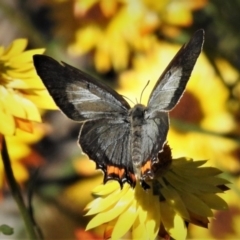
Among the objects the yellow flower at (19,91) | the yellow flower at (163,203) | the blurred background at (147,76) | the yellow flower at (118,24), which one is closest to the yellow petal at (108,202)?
the yellow flower at (163,203)

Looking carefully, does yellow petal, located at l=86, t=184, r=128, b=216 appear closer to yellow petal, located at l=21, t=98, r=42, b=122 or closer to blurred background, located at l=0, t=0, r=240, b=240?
yellow petal, located at l=21, t=98, r=42, b=122

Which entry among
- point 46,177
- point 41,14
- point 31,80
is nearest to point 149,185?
point 31,80

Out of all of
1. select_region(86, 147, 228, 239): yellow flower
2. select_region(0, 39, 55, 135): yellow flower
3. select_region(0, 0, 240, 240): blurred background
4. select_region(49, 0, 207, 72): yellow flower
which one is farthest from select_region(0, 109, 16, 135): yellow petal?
select_region(49, 0, 207, 72): yellow flower

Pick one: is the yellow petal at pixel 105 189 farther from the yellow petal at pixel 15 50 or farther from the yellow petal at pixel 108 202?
the yellow petal at pixel 15 50

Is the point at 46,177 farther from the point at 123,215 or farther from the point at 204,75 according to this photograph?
the point at 123,215

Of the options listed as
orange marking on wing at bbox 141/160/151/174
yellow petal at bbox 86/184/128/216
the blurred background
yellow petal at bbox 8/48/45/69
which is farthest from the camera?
the blurred background

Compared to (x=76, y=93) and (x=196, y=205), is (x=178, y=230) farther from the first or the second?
(x=76, y=93)
